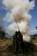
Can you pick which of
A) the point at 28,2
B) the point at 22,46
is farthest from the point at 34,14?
the point at 22,46

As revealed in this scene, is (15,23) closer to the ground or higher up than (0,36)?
higher up

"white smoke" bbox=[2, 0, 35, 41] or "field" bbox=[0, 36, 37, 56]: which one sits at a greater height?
"white smoke" bbox=[2, 0, 35, 41]

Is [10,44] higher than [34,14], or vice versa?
[34,14]

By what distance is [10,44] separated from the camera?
72.9 inches

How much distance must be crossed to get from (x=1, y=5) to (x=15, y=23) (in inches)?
11.0

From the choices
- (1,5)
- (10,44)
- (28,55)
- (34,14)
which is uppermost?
(1,5)

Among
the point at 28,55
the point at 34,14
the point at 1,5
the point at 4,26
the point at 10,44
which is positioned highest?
the point at 1,5

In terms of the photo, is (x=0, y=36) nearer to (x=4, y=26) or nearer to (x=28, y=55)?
(x=4, y=26)

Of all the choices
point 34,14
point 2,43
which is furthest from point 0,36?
point 34,14

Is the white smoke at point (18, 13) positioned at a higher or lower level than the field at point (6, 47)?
higher

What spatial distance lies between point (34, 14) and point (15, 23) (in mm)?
255

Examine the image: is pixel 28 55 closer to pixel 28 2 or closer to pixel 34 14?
pixel 34 14

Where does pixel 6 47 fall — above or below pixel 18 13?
below

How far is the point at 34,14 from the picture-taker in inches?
74.9
